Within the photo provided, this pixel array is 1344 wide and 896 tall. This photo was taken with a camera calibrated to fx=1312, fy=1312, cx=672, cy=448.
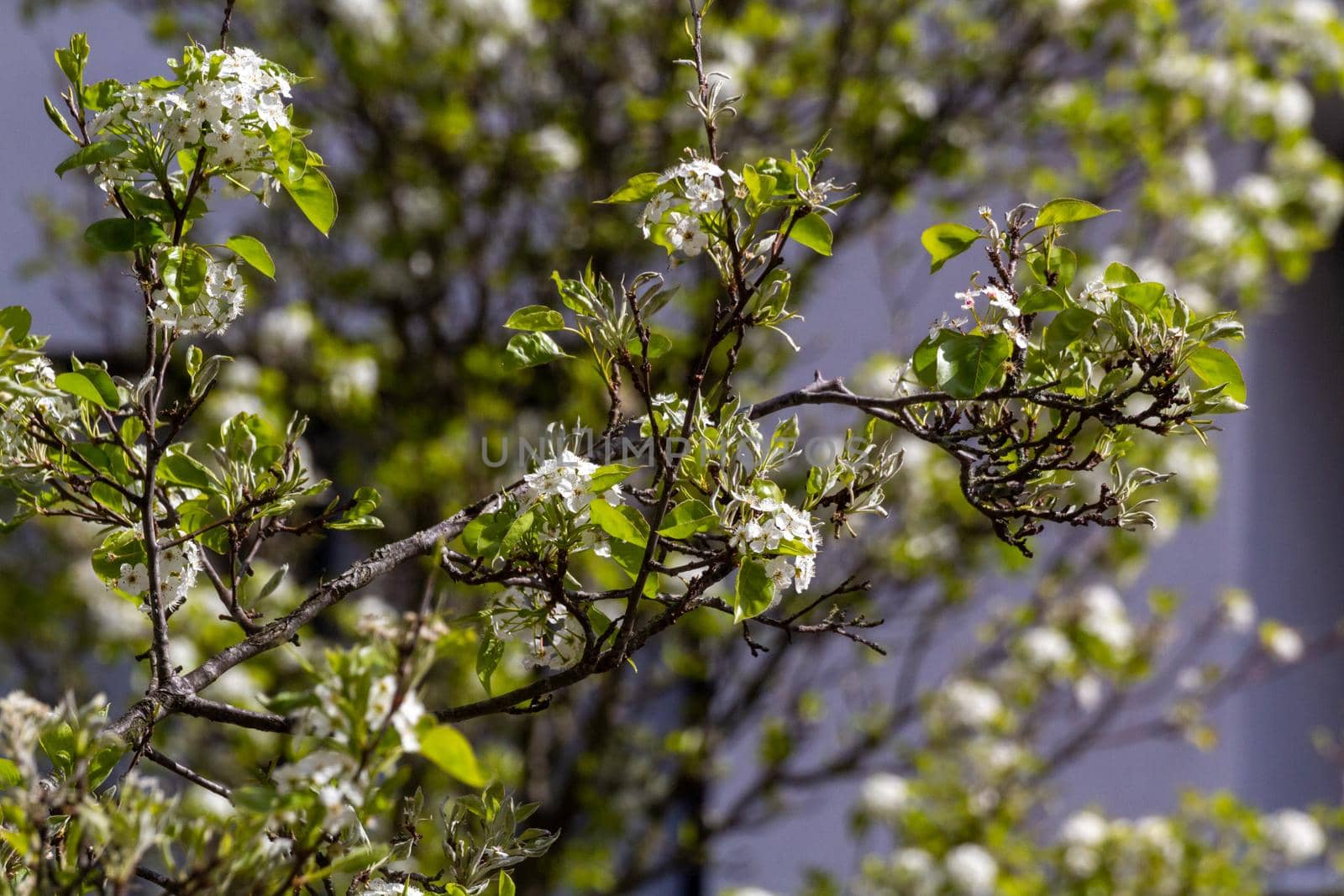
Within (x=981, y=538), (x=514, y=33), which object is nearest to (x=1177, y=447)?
(x=981, y=538)

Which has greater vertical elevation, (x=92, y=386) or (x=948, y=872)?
(x=948, y=872)

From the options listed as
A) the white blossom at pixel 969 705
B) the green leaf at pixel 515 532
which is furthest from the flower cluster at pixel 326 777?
the white blossom at pixel 969 705

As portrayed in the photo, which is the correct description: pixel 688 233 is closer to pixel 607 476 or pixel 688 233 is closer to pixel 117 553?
pixel 607 476

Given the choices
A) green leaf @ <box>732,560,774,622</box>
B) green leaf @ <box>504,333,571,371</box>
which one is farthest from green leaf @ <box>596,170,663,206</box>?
green leaf @ <box>732,560,774,622</box>

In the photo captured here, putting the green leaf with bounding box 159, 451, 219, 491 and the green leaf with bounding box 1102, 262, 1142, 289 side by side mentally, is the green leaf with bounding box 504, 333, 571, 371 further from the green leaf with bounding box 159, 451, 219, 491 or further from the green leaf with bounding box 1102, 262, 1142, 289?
the green leaf with bounding box 1102, 262, 1142, 289

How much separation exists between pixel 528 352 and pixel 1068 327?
1.00 ft

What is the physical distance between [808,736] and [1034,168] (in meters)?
1.38

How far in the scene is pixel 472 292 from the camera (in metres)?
2.96

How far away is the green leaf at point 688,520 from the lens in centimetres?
70

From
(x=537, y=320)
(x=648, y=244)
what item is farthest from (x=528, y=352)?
(x=648, y=244)

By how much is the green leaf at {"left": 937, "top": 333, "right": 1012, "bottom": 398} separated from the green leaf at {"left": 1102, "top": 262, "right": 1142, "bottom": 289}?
2.7 inches

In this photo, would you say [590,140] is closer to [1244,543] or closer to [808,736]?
[808,736]

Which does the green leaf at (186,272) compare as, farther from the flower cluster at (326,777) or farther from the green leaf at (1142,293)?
the green leaf at (1142,293)

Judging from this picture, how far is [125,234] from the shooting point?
71 cm
